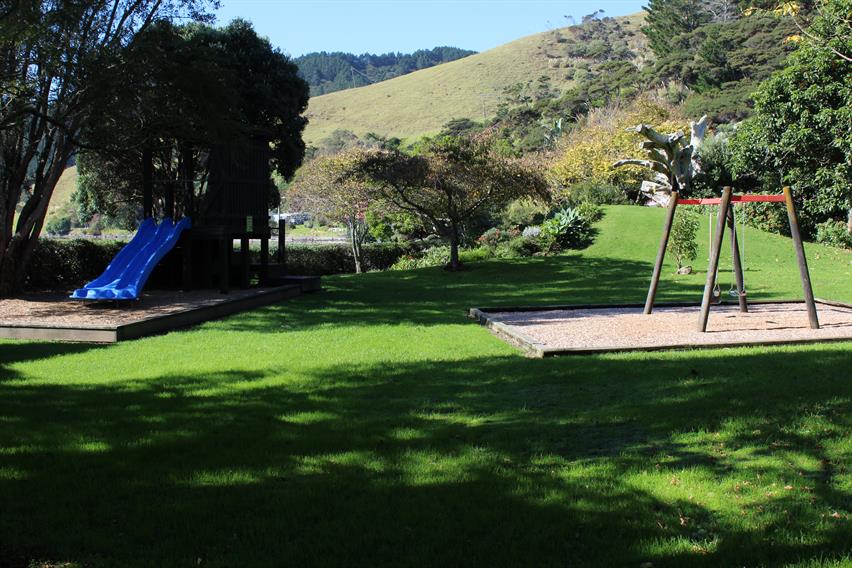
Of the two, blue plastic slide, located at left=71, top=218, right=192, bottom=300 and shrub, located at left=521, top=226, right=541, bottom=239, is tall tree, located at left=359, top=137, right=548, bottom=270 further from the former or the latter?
blue plastic slide, located at left=71, top=218, right=192, bottom=300

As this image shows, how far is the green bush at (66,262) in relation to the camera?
54.7 feet

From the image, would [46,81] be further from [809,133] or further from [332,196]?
[809,133]

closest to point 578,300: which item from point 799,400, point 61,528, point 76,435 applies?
point 799,400

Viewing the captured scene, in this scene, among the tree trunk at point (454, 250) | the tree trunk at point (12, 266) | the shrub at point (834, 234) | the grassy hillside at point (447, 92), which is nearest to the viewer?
the tree trunk at point (12, 266)

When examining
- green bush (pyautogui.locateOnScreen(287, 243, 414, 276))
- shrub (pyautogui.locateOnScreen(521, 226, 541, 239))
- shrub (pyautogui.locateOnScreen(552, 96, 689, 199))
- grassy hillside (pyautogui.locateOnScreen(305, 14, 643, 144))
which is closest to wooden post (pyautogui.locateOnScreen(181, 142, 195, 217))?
green bush (pyautogui.locateOnScreen(287, 243, 414, 276))

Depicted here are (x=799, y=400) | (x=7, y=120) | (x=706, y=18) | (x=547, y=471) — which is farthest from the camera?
(x=706, y=18)

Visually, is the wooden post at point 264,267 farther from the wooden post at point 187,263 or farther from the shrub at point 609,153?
the shrub at point 609,153

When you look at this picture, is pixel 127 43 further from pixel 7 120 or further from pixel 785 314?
pixel 785 314

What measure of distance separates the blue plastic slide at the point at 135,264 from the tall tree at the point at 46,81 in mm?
1874

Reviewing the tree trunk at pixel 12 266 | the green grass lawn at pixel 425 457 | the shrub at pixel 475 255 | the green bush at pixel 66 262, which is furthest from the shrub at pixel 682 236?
the tree trunk at pixel 12 266

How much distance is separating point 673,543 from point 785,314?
9.31 meters

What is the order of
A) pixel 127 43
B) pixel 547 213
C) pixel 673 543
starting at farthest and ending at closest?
pixel 547 213 → pixel 127 43 → pixel 673 543

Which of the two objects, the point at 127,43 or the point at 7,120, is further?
the point at 127,43

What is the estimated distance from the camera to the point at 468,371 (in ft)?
24.3
